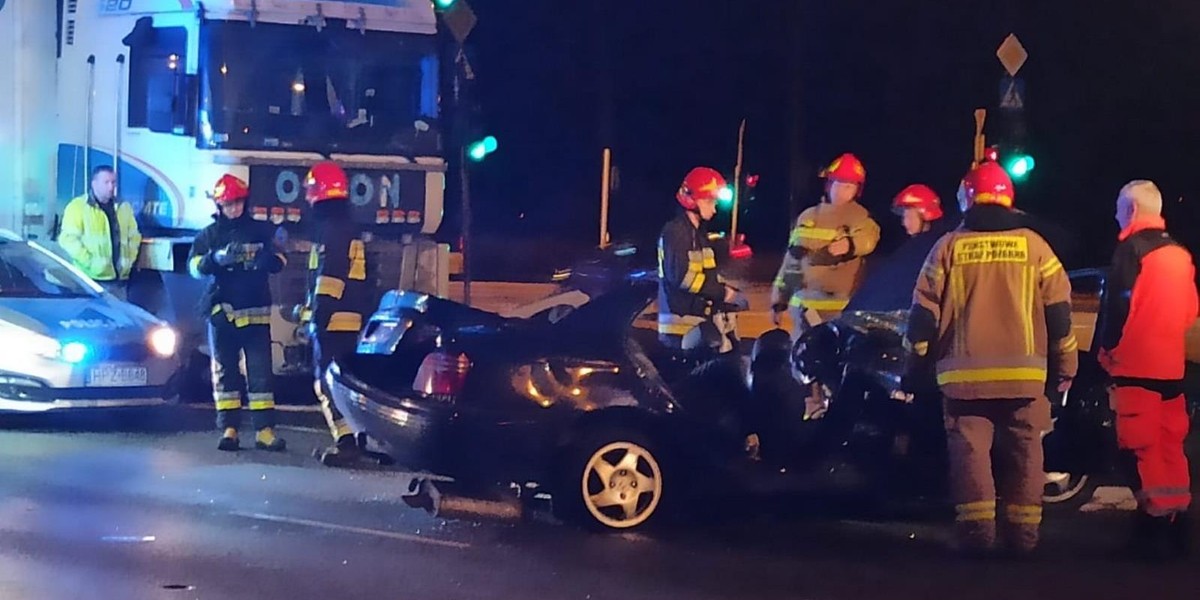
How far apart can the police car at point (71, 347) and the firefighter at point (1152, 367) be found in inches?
258

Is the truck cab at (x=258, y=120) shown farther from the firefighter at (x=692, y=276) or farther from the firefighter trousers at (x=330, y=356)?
the firefighter at (x=692, y=276)

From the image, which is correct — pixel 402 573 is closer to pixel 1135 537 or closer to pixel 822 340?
pixel 822 340

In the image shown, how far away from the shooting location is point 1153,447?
7977 millimetres

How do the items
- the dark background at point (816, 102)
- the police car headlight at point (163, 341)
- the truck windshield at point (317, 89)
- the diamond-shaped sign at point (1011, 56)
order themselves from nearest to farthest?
the police car headlight at point (163, 341)
the truck windshield at point (317, 89)
the diamond-shaped sign at point (1011, 56)
the dark background at point (816, 102)

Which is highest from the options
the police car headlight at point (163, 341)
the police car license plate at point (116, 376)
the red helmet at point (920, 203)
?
the red helmet at point (920, 203)

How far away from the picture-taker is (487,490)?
827 cm

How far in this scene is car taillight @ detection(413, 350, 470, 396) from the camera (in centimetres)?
803

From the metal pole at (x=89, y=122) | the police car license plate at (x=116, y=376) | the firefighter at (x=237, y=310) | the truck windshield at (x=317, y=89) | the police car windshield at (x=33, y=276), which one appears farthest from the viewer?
the metal pole at (x=89, y=122)

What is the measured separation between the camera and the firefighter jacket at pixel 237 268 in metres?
10.7

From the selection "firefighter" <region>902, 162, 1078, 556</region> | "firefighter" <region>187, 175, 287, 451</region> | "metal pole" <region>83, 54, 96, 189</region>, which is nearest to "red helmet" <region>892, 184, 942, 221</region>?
"firefighter" <region>902, 162, 1078, 556</region>

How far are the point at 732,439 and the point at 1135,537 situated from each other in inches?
77.9

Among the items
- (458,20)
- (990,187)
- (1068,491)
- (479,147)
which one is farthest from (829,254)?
(479,147)

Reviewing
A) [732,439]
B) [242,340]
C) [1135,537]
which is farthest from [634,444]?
[242,340]

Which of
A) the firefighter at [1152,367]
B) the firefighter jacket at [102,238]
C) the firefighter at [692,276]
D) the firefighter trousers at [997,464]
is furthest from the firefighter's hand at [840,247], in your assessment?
the firefighter jacket at [102,238]
